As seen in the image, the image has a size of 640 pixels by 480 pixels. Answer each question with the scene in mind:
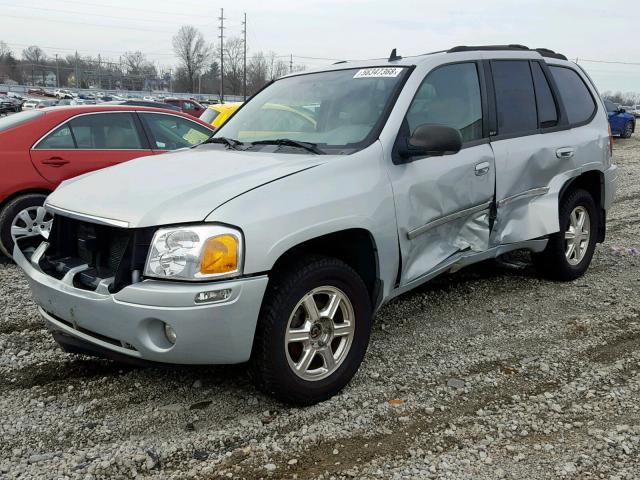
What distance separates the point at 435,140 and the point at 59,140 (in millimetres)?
4334

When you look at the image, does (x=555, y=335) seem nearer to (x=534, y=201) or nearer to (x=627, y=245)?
(x=534, y=201)

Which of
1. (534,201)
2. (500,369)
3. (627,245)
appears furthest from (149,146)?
(627,245)

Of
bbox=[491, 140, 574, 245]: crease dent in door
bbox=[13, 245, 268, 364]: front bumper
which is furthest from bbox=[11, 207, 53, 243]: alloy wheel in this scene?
bbox=[491, 140, 574, 245]: crease dent in door

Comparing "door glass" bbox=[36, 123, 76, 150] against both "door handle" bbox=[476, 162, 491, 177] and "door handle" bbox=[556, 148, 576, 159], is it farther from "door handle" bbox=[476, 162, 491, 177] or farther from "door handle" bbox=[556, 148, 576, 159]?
"door handle" bbox=[556, 148, 576, 159]

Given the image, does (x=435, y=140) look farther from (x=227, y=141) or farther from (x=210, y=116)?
(x=210, y=116)

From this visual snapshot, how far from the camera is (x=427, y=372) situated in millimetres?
3521

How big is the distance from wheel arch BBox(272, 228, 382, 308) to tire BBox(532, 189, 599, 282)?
2.28m

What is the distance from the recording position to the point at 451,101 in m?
4.01

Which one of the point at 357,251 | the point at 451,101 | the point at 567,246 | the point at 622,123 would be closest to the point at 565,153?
the point at 567,246

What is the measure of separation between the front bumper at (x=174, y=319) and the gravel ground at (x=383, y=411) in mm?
437

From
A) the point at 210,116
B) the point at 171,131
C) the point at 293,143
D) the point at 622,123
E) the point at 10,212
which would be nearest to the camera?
the point at 293,143

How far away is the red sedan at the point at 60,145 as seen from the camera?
224 inches

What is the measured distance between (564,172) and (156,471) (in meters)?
3.85

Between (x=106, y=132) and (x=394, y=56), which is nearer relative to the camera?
(x=394, y=56)
